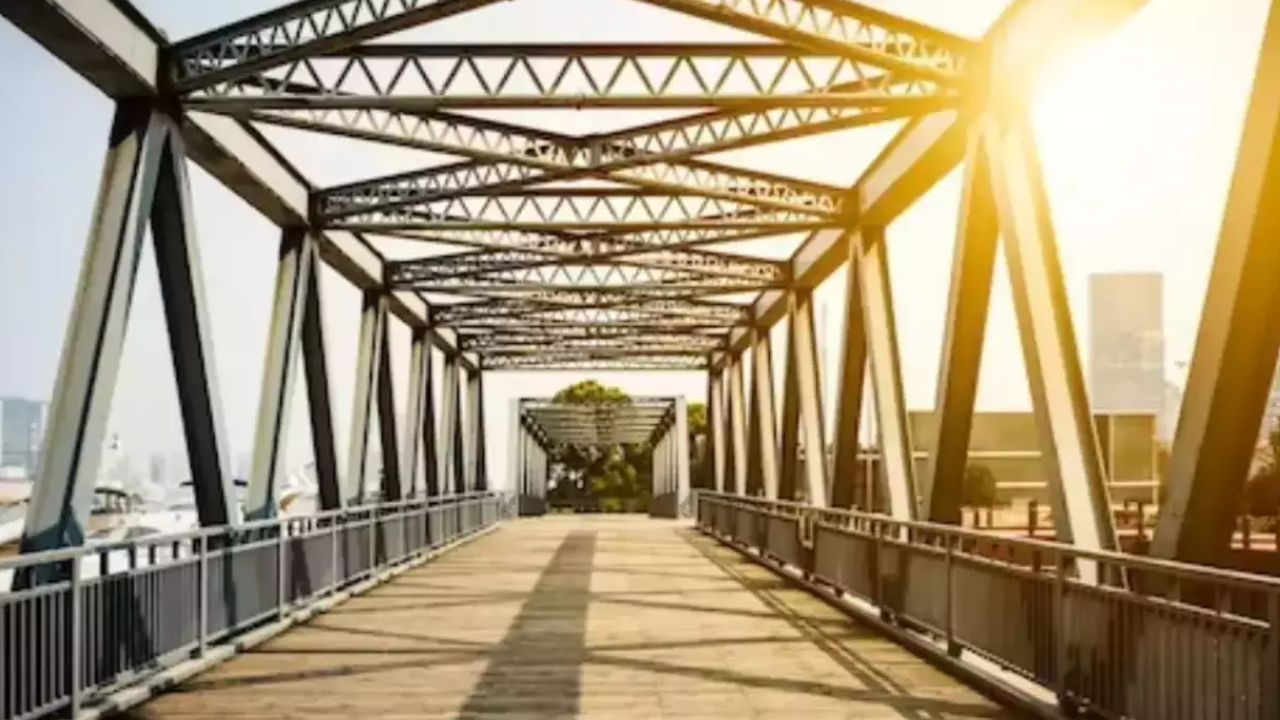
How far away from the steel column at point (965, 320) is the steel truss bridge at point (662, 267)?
0.03 m

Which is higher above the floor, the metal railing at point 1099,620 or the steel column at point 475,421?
the steel column at point 475,421

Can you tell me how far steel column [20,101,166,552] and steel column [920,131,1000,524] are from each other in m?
6.50

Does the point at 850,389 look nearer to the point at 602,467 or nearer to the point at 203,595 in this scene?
the point at 203,595

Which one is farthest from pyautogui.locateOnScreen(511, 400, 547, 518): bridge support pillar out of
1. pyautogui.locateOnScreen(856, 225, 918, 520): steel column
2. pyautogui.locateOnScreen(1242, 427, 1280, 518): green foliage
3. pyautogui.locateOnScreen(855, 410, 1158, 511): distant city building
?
pyautogui.locateOnScreen(856, 225, 918, 520): steel column

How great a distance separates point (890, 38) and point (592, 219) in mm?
8867

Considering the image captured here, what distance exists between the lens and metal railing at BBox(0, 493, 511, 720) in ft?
26.3

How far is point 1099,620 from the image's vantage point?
8.15 metres

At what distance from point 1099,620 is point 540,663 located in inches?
180

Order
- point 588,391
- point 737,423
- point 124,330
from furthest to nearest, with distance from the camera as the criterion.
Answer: point 588,391 → point 737,423 → point 124,330

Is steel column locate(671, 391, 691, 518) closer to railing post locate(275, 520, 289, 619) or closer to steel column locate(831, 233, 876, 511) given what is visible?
steel column locate(831, 233, 876, 511)

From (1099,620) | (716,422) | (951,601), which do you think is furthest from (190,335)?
(716,422)

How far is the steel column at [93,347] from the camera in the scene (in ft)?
36.6

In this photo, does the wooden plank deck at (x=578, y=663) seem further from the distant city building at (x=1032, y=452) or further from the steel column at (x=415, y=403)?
the distant city building at (x=1032, y=452)

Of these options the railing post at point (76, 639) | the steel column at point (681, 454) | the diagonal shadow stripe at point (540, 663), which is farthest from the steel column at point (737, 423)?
the railing post at point (76, 639)
